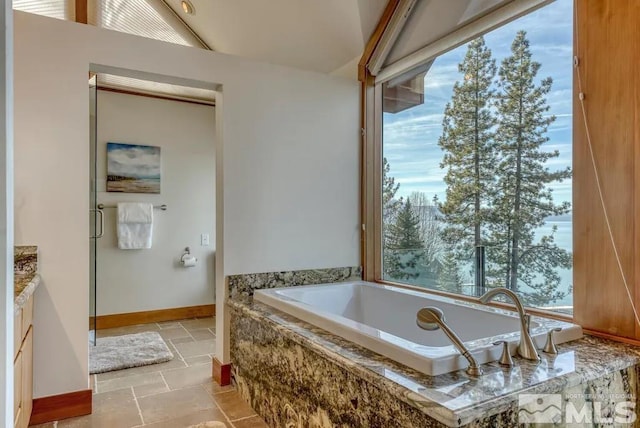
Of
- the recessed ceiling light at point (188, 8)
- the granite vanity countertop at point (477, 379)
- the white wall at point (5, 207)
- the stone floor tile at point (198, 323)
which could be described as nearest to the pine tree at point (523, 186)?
the granite vanity countertop at point (477, 379)

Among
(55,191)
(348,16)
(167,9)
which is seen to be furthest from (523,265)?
(167,9)

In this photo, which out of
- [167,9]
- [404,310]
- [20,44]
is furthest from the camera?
[167,9]

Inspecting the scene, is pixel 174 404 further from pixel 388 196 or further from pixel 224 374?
pixel 388 196

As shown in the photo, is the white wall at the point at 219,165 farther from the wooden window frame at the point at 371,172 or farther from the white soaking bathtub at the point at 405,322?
the white soaking bathtub at the point at 405,322

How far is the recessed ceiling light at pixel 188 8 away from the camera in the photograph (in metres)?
3.37


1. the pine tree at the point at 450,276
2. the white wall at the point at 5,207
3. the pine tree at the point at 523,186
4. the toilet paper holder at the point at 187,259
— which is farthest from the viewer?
the toilet paper holder at the point at 187,259

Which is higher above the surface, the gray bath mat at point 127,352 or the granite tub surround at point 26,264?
the granite tub surround at point 26,264

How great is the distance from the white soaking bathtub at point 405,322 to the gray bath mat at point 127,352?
4.07ft

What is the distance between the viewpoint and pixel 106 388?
264cm

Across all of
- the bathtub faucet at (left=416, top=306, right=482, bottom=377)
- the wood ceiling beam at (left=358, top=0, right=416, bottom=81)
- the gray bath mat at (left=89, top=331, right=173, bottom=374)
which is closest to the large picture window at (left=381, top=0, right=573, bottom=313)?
the wood ceiling beam at (left=358, top=0, right=416, bottom=81)

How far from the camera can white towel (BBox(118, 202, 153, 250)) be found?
4098mm

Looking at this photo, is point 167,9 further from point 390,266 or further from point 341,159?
point 390,266

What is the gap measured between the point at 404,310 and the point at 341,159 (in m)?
1.25

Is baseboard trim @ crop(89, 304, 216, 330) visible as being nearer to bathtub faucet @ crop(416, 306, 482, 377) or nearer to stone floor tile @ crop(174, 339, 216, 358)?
stone floor tile @ crop(174, 339, 216, 358)
